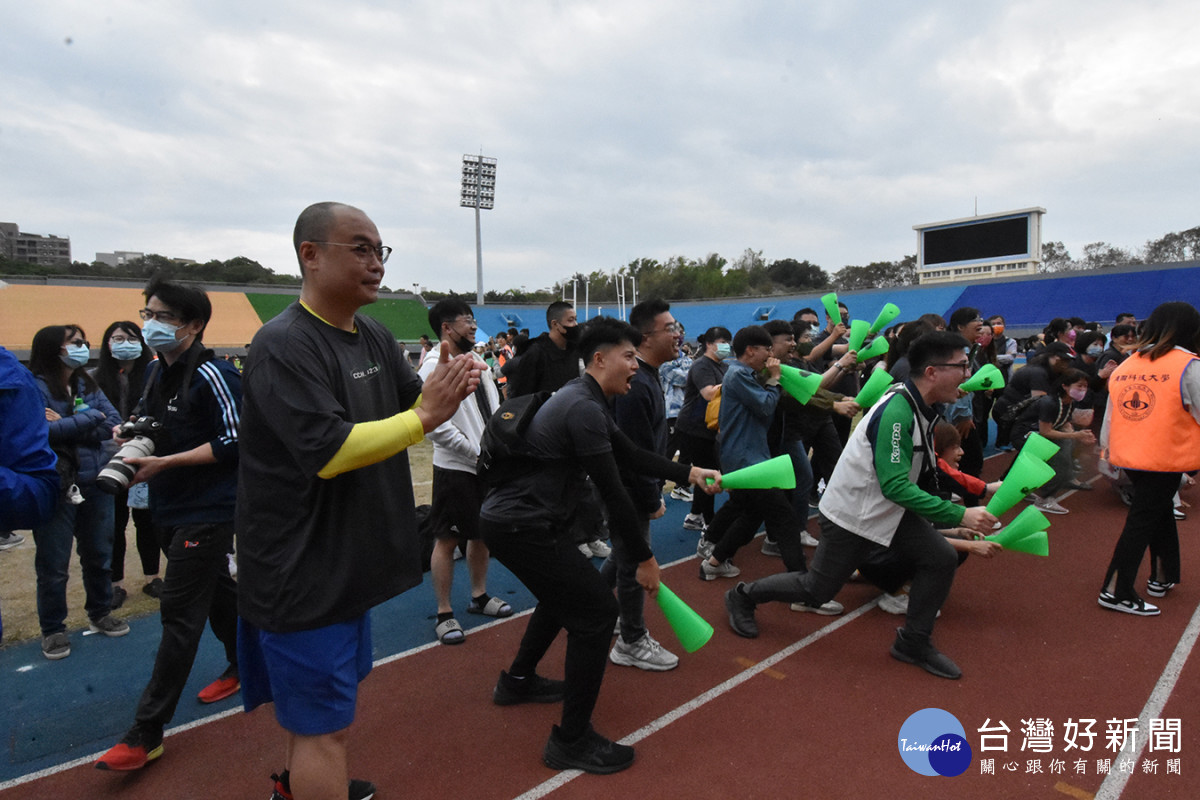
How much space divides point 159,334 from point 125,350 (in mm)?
1812

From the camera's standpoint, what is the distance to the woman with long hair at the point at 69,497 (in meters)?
3.71

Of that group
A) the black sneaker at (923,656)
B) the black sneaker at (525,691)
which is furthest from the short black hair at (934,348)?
the black sneaker at (525,691)

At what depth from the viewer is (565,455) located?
285cm

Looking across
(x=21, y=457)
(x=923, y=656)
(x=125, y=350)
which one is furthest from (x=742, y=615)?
(x=125, y=350)

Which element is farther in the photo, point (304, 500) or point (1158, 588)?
point (1158, 588)

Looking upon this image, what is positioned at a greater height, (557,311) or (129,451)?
(557,311)

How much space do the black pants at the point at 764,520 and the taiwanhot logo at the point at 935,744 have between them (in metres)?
1.28

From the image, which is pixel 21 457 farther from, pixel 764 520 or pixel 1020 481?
pixel 1020 481

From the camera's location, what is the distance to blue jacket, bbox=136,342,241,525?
2871mm

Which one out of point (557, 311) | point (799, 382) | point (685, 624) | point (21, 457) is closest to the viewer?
point (21, 457)

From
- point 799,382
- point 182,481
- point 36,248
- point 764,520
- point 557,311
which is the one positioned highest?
point 36,248

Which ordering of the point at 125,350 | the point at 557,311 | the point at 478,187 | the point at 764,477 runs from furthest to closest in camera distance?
the point at 478,187, the point at 557,311, the point at 125,350, the point at 764,477

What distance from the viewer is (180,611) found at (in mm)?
2852

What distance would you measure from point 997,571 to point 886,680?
2.29 meters
